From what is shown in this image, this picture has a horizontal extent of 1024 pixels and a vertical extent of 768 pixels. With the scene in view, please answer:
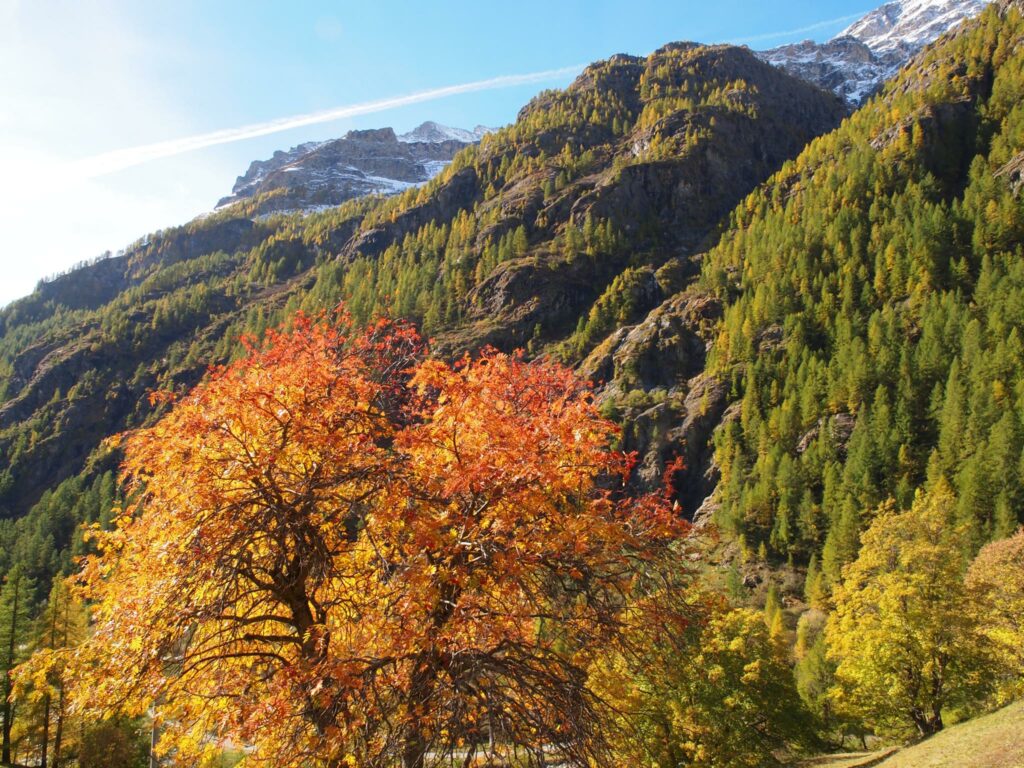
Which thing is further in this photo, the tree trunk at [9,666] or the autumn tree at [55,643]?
the tree trunk at [9,666]

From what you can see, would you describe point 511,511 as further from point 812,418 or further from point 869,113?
point 869,113

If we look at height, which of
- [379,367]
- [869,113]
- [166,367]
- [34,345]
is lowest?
[379,367]

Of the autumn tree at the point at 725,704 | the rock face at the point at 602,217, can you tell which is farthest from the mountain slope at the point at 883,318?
the autumn tree at the point at 725,704

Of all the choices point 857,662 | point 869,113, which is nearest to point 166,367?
point 857,662

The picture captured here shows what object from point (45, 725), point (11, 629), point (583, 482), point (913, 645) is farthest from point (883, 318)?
point (11, 629)

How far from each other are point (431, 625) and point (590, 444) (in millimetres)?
3668

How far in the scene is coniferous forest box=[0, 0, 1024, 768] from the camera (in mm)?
7566

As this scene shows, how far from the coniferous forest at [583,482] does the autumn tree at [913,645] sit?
19 cm

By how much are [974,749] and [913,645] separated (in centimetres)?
1258

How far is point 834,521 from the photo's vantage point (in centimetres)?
7831

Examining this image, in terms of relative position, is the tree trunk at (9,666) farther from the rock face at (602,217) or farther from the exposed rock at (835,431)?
the rock face at (602,217)

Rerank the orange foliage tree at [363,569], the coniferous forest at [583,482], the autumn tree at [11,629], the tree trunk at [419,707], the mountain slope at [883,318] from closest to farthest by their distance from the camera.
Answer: the tree trunk at [419,707], the orange foliage tree at [363,569], the coniferous forest at [583,482], the autumn tree at [11,629], the mountain slope at [883,318]

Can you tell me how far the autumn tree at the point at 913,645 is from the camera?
2806 cm

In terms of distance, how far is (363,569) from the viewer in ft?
30.3
